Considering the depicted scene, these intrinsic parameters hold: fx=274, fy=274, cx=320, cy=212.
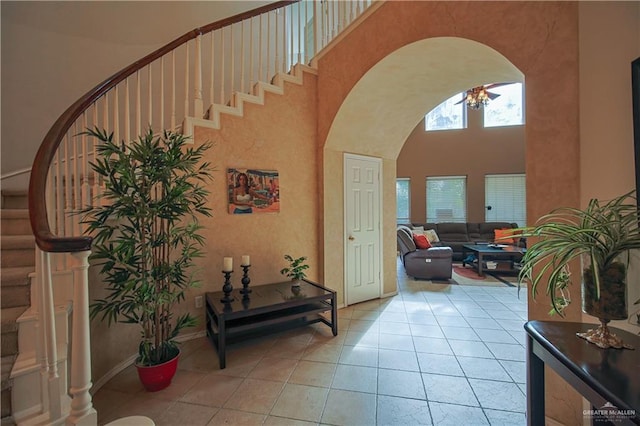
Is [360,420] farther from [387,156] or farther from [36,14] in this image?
[36,14]

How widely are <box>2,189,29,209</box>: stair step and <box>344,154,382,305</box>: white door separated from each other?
3255 millimetres

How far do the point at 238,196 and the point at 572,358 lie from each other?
Result: 9.01 feet

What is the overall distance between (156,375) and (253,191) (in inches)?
71.6

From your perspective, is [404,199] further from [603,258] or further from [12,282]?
[12,282]

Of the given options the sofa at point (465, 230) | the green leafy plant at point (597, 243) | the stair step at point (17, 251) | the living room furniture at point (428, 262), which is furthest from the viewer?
the sofa at point (465, 230)

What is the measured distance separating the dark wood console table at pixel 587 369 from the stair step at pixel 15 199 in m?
3.87

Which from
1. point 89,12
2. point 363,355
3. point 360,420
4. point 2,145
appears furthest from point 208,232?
point 89,12

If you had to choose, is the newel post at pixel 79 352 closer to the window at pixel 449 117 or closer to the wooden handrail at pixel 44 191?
the wooden handrail at pixel 44 191

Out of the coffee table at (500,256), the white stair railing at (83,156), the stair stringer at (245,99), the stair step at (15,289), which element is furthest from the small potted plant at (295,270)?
the coffee table at (500,256)

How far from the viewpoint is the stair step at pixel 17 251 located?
6.31ft

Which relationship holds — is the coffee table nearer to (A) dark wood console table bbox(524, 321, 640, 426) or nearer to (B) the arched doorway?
(B) the arched doorway

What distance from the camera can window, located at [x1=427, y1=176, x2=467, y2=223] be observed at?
782 centimetres

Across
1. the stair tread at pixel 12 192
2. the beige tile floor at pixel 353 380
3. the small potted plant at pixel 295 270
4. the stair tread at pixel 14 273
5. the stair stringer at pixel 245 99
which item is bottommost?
the beige tile floor at pixel 353 380

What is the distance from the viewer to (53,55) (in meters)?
3.05
